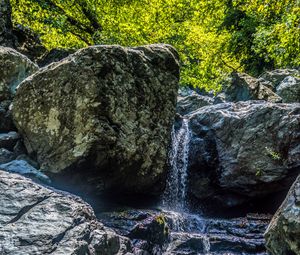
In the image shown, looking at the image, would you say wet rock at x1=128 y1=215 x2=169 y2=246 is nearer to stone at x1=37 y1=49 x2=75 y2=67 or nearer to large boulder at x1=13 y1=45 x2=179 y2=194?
large boulder at x1=13 y1=45 x2=179 y2=194

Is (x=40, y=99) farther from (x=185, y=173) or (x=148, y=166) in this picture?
(x=185, y=173)

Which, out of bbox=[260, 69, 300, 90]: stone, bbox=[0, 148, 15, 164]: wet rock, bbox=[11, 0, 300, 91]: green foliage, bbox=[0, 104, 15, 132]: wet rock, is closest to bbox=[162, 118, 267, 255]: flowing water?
bbox=[0, 148, 15, 164]: wet rock

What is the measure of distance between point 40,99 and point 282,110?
7.49 meters

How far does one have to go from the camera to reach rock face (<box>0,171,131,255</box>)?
4.50 m

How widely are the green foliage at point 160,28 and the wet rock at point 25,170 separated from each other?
26.2 ft

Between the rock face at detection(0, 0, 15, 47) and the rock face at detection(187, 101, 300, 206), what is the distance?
318 inches

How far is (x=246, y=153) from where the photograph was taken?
448 inches

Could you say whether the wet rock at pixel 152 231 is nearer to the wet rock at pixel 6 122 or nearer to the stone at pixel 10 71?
the wet rock at pixel 6 122

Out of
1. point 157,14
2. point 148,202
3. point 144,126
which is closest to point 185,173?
point 148,202

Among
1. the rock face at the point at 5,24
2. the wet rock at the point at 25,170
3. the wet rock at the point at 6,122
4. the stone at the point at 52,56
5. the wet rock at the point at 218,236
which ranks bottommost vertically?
the wet rock at the point at 218,236

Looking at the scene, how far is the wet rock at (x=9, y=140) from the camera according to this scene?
8727 mm

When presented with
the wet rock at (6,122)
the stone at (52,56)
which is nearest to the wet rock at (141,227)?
the wet rock at (6,122)

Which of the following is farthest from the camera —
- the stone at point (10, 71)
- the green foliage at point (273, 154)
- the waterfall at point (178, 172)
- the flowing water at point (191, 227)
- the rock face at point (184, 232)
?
the waterfall at point (178, 172)

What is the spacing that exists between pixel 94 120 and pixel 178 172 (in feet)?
16.6
